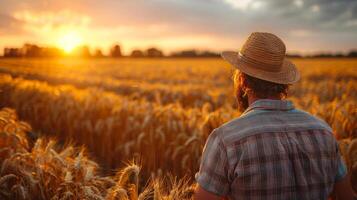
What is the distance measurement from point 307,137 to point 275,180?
0.34 m

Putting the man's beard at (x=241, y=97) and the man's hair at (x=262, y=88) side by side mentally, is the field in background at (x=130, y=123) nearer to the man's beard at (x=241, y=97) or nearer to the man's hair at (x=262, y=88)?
the man's beard at (x=241, y=97)

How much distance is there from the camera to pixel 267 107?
2.27 m

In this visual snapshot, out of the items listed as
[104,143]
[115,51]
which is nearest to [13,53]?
[115,51]

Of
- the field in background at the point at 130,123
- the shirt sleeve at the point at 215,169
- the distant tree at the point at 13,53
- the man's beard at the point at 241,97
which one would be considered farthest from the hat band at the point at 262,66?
the distant tree at the point at 13,53

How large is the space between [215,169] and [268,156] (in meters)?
0.32

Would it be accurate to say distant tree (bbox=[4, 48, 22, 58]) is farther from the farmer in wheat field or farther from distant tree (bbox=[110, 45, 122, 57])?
the farmer in wheat field

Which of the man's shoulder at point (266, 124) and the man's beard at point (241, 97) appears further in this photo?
the man's beard at point (241, 97)

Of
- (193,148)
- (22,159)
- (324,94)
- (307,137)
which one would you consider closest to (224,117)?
(193,148)

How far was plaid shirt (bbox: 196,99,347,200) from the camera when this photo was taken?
2129 mm

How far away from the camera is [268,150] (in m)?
2.13

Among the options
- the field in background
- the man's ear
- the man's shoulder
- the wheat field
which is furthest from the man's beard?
the field in background

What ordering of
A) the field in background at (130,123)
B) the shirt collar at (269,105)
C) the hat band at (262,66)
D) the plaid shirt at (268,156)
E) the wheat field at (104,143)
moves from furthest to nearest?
1. the field in background at (130,123)
2. the wheat field at (104,143)
3. the hat band at (262,66)
4. the shirt collar at (269,105)
5. the plaid shirt at (268,156)

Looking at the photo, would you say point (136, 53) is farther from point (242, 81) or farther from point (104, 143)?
point (242, 81)

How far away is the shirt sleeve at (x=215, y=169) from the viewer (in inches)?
84.4
